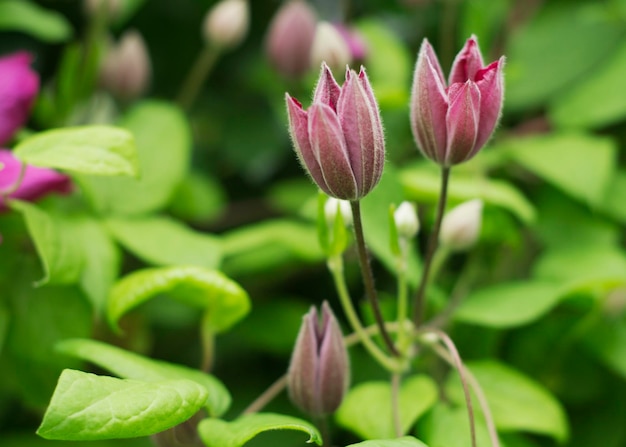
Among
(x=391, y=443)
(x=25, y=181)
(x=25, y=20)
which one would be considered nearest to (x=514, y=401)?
(x=391, y=443)

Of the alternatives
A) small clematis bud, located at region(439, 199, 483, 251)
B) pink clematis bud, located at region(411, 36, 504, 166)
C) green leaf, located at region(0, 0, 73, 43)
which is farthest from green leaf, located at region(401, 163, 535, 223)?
green leaf, located at region(0, 0, 73, 43)

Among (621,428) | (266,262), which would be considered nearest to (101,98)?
(266,262)

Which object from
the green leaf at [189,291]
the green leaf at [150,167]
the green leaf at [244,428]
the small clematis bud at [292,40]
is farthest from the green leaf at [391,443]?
the small clematis bud at [292,40]

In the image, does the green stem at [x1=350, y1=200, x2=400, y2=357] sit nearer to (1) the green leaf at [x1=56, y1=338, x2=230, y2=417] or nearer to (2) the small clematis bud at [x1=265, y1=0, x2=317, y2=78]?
(1) the green leaf at [x1=56, y1=338, x2=230, y2=417]

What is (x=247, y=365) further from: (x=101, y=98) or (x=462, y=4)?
(x=462, y=4)

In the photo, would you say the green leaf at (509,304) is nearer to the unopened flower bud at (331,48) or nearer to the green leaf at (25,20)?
the unopened flower bud at (331,48)

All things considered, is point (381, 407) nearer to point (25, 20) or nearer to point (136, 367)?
point (136, 367)
